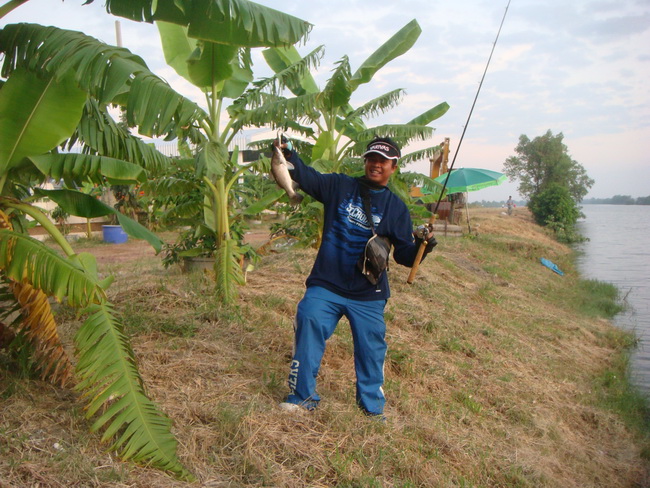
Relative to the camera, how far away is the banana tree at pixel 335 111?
227 inches

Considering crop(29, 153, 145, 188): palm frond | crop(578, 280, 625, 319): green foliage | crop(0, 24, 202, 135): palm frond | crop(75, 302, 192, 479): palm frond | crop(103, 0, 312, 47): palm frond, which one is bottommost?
crop(578, 280, 625, 319): green foliage

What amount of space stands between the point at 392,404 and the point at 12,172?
3.15 meters

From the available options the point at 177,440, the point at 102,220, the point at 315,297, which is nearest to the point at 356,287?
the point at 315,297

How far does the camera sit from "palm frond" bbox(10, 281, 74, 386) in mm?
3328

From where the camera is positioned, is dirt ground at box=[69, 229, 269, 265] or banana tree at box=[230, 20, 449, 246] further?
dirt ground at box=[69, 229, 269, 265]

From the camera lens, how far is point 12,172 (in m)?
3.58

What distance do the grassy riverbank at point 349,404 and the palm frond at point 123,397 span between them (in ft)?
0.38

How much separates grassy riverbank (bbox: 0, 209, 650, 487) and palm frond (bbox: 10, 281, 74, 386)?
0.22 metres

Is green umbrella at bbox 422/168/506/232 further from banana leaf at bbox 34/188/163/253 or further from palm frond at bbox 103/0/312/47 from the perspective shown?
banana leaf at bbox 34/188/163/253

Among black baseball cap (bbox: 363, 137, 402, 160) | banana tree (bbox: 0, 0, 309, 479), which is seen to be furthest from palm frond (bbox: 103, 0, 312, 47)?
black baseball cap (bbox: 363, 137, 402, 160)

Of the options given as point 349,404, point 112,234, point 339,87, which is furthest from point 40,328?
point 112,234

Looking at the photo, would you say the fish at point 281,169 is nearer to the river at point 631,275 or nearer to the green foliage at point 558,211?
the river at point 631,275

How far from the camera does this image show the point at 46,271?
9.68ft

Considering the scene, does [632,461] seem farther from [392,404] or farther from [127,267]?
[127,267]
